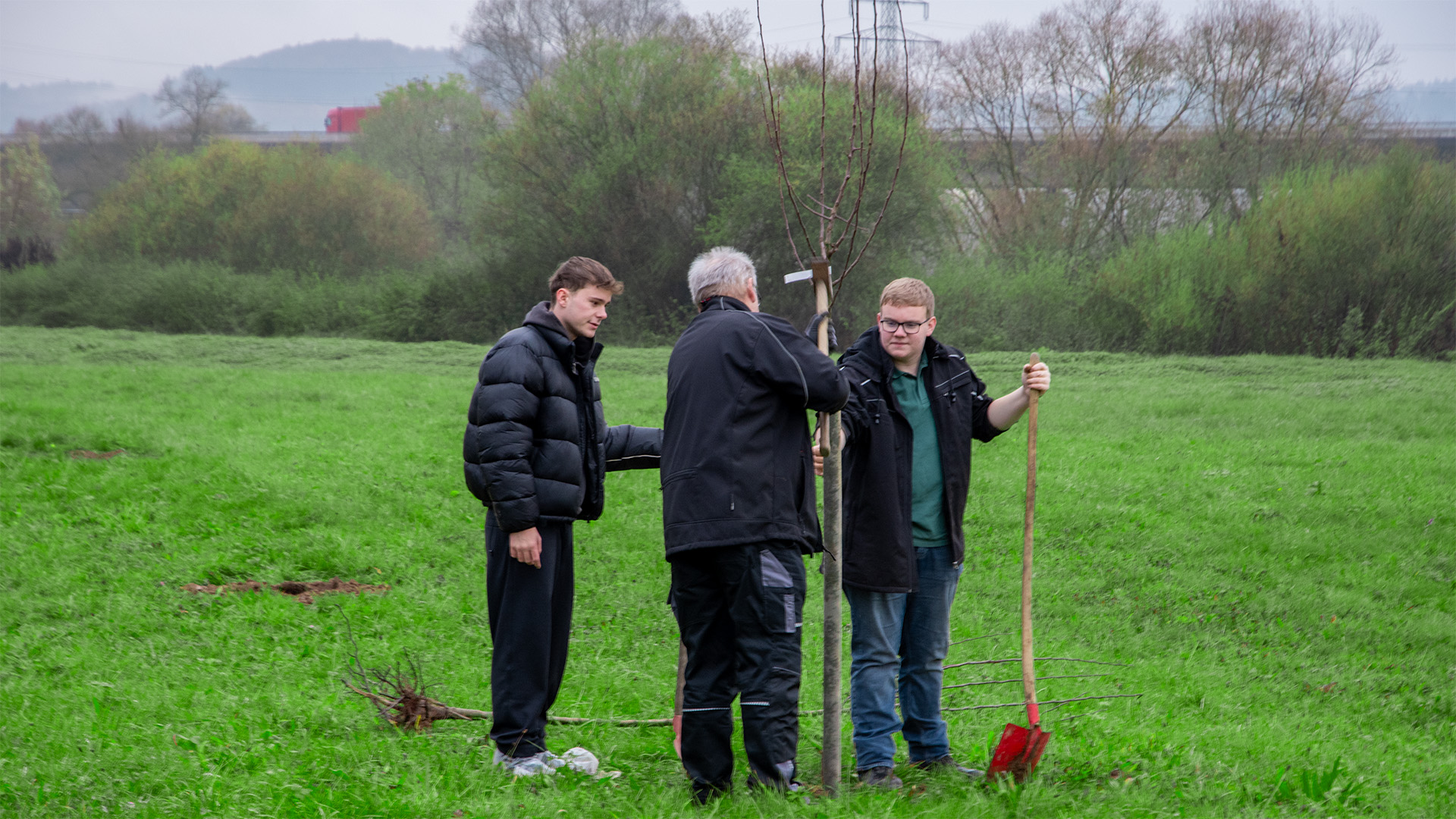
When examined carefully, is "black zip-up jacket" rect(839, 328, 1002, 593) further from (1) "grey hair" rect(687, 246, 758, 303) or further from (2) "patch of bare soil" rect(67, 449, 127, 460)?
(2) "patch of bare soil" rect(67, 449, 127, 460)

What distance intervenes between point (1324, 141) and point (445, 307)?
24494 millimetres

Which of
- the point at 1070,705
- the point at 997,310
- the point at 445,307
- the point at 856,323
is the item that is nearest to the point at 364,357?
the point at 445,307

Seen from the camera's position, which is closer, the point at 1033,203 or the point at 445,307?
the point at 1033,203

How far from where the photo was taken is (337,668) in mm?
5582

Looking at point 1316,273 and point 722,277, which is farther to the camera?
point 1316,273

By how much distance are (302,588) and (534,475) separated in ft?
14.2

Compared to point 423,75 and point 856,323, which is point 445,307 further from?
point 423,75

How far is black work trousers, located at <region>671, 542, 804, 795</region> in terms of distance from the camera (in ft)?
11.0

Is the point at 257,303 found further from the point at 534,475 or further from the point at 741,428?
the point at 741,428

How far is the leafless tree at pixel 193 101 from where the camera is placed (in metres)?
44.5

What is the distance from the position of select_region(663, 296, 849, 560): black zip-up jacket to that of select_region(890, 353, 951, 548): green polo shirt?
21.8 inches

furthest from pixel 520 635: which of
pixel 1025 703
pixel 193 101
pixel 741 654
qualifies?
pixel 193 101

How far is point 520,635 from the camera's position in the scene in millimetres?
3855

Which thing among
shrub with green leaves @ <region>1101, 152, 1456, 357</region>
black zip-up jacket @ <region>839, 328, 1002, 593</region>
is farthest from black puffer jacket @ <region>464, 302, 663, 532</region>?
shrub with green leaves @ <region>1101, 152, 1456, 357</region>
